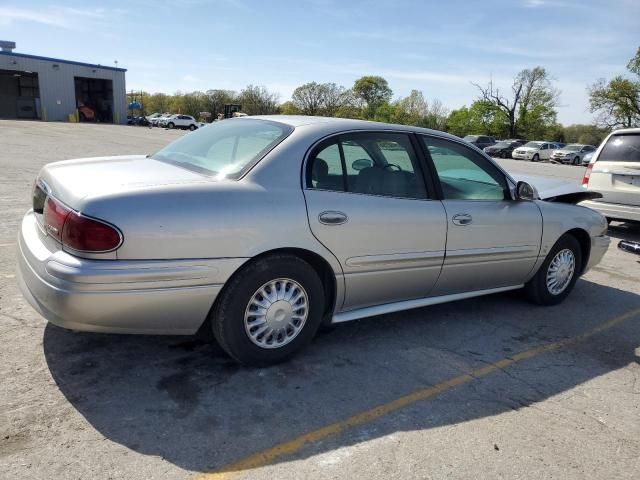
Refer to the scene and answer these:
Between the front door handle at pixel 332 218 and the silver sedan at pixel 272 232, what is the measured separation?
0.03 ft

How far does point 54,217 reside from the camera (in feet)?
9.50

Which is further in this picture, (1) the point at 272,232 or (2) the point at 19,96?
(2) the point at 19,96

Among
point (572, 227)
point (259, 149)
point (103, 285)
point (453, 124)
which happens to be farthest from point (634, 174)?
point (453, 124)

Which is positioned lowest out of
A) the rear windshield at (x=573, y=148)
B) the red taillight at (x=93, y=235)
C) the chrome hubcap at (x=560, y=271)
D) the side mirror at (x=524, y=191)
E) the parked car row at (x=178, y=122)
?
the parked car row at (x=178, y=122)

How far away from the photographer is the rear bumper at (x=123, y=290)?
266cm

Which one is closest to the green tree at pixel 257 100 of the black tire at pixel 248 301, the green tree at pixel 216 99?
the green tree at pixel 216 99

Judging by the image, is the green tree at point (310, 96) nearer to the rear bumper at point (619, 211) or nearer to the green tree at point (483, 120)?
the green tree at point (483, 120)

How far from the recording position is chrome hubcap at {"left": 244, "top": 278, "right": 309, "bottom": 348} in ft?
10.4

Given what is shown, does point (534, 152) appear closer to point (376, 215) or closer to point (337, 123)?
point (337, 123)

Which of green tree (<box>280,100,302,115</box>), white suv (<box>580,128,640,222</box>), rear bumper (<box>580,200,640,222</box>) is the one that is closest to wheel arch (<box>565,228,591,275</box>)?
white suv (<box>580,128,640,222</box>)

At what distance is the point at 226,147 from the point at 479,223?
201 centimetres

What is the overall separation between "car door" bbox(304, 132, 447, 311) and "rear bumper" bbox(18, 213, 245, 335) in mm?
714

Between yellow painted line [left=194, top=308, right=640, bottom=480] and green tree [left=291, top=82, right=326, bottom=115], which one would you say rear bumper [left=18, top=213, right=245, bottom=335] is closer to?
yellow painted line [left=194, top=308, right=640, bottom=480]

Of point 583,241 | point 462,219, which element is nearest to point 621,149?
point 583,241
